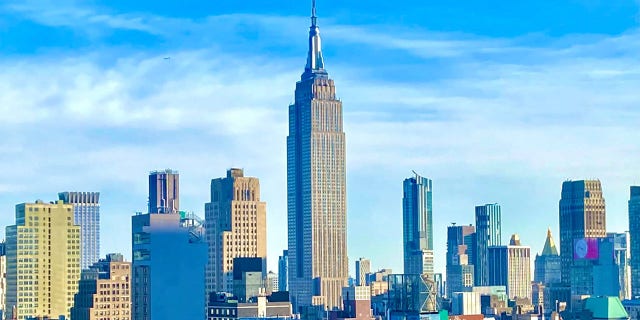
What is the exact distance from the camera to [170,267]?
532 feet

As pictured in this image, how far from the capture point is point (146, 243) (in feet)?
543

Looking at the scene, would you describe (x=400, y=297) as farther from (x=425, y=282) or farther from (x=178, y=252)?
(x=178, y=252)

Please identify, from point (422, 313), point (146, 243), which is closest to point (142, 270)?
point (146, 243)

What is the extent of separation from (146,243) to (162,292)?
217 inches

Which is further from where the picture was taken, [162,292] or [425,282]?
[425,282]

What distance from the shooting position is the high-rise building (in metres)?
160

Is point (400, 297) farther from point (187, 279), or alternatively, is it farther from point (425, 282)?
point (187, 279)

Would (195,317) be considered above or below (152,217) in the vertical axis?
below

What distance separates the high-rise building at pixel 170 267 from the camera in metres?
160

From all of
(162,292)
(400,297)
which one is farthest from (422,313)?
(162,292)

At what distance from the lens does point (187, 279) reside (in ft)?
524

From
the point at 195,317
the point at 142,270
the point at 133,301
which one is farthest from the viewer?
the point at 133,301

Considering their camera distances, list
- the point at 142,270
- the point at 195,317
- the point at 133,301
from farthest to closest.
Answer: the point at 133,301 < the point at 142,270 < the point at 195,317

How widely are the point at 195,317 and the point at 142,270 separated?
14.1 m
